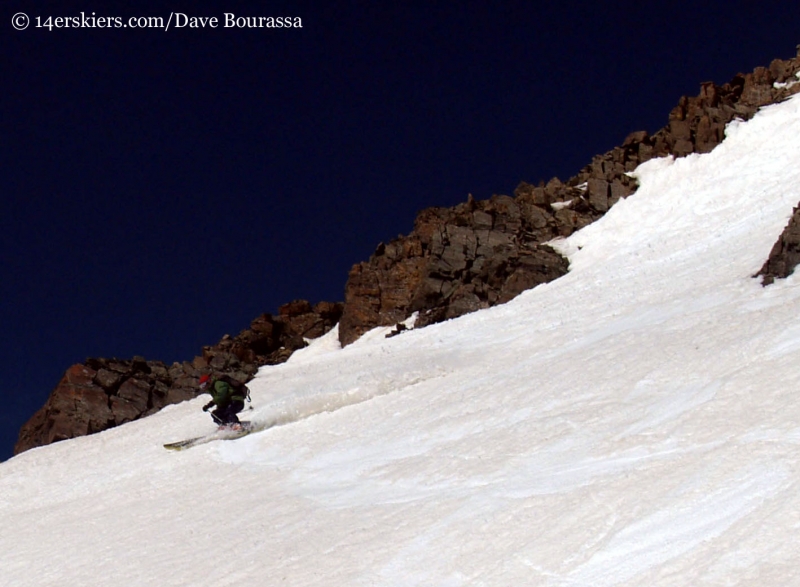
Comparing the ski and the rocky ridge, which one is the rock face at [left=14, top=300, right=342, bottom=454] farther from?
the ski

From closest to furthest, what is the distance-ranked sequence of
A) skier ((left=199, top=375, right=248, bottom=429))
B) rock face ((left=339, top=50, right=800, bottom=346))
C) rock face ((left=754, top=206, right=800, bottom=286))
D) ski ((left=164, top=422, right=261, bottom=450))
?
rock face ((left=754, top=206, right=800, bottom=286)) → ski ((left=164, top=422, right=261, bottom=450)) → skier ((left=199, top=375, right=248, bottom=429)) → rock face ((left=339, top=50, right=800, bottom=346))

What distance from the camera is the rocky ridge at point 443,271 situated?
43.3 meters

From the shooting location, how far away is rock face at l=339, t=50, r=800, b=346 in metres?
46.6

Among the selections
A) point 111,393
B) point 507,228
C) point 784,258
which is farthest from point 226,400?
point 507,228

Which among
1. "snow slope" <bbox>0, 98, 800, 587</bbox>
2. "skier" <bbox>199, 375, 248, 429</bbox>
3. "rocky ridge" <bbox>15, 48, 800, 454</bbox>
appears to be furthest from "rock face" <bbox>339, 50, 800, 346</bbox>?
"skier" <bbox>199, 375, 248, 429</bbox>

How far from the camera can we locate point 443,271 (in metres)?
50.3

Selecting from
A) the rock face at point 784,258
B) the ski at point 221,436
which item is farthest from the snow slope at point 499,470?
the ski at point 221,436

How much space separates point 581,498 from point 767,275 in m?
13.7

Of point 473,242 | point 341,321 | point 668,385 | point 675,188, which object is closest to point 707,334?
point 668,385

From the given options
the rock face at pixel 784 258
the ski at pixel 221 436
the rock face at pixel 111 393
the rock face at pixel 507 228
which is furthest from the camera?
the rock face at pixel 507 228

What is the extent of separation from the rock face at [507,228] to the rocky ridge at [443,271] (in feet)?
0.26

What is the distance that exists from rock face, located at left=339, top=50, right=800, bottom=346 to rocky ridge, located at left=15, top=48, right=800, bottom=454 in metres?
0.08

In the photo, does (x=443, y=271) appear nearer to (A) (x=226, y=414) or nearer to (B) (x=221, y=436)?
(A) (x=226, y=414)

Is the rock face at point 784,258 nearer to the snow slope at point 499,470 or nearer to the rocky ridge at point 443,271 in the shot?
the snow slope at point 499,470
